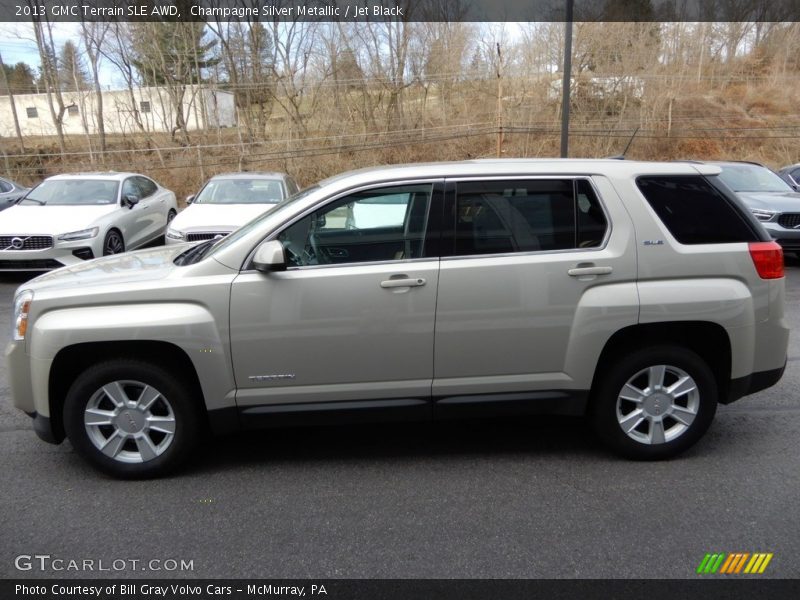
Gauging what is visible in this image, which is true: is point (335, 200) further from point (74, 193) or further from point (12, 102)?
point (12, 102)

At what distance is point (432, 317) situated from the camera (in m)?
3.66

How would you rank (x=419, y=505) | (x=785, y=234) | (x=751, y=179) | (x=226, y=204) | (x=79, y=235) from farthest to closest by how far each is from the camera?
(x=751, y=179), (x=226, y=204), (x=785, y=234), (x=79, y=235), (x=419, y=505)

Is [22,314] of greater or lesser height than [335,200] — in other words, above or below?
below

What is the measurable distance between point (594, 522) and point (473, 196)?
1.94 meters

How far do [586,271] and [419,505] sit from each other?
1643mm

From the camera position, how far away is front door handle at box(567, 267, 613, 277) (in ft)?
12.1

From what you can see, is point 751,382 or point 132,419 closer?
point 132,419

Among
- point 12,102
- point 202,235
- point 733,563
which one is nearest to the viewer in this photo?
point 733,563

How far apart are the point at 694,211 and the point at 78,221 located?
29.4 ft

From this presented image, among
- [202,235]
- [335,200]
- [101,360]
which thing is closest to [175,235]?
[202,235]

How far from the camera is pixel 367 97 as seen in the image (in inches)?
936

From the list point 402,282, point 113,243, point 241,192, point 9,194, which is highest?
point 402,282

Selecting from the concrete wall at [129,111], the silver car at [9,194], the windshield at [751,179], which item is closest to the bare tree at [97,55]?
the concrete wall at [129,111]

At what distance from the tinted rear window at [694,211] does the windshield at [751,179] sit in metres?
8.15
